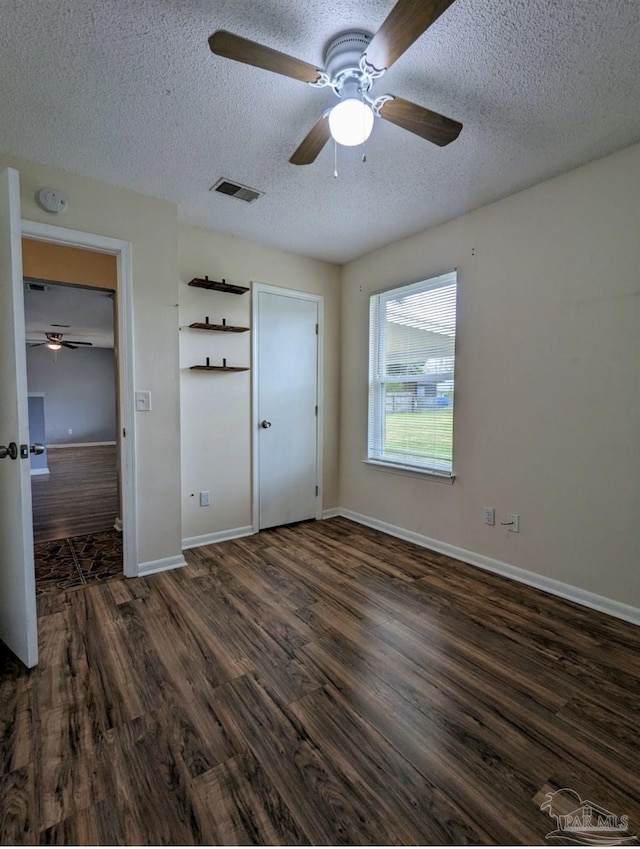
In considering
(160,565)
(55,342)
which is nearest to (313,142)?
(160,565)

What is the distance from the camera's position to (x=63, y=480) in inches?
226

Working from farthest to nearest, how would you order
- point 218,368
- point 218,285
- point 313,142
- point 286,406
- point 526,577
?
point 286,406
point 218,368
point 218,285
point 526,577
point 313,142

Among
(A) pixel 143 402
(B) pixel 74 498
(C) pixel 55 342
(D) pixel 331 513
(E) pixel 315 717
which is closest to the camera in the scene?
(E) pixel 315 717

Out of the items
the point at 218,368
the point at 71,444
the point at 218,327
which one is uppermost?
the point at 218,327

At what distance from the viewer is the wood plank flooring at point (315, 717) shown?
1142mm

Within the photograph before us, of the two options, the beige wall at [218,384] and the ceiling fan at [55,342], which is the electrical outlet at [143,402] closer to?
the beige wall at [218,384]

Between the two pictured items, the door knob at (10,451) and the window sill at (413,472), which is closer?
the door knob at (10,451)

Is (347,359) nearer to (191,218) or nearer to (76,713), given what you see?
(191,218)

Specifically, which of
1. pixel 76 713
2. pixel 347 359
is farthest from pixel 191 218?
pixel 76 713

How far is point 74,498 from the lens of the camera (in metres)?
4.73

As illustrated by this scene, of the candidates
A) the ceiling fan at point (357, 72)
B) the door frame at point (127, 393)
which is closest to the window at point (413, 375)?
the ceiling fan at point (357, 72)

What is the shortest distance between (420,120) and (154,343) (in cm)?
208

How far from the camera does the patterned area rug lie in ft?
8.57
